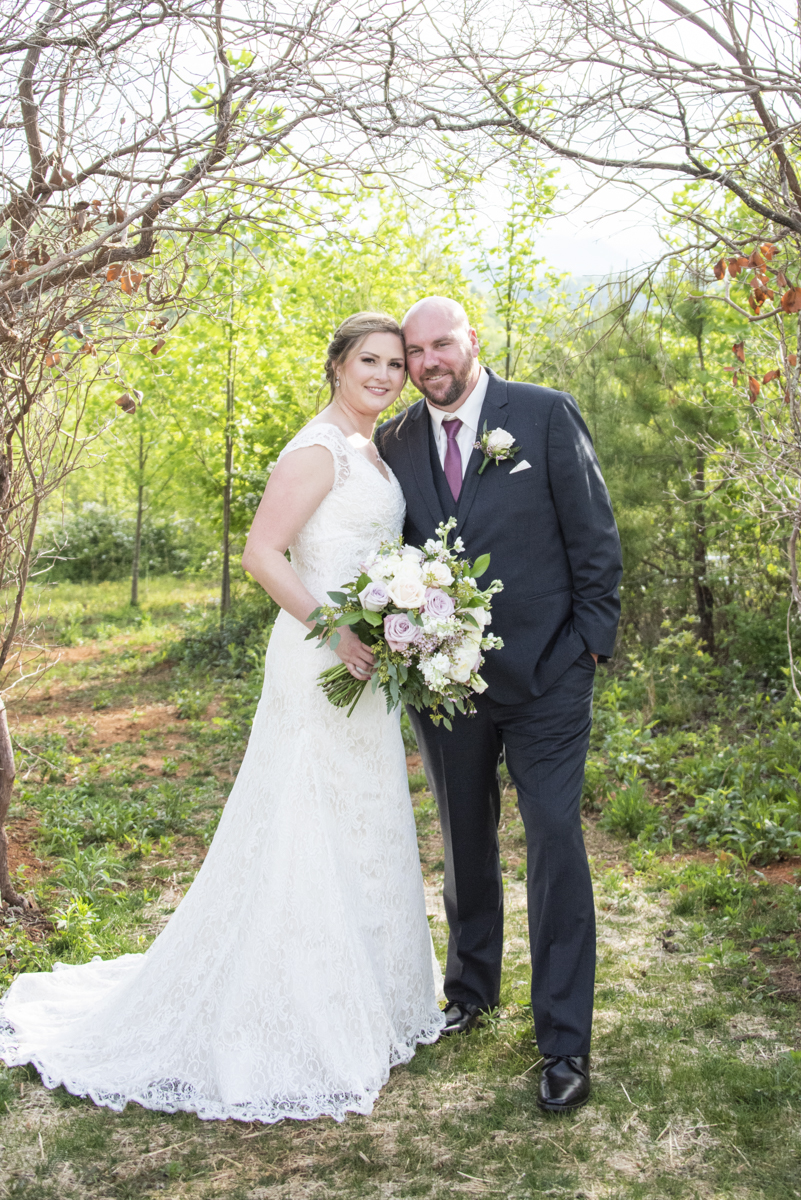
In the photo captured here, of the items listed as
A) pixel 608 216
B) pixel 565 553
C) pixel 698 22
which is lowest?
pixel 565 553

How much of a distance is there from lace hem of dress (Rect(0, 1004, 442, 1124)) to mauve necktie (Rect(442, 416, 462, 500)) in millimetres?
1902

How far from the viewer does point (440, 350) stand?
3398mm

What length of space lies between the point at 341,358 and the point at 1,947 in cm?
272

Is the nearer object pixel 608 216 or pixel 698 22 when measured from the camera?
pixel 698 22

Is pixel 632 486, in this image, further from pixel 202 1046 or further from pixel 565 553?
pixel 202 1046

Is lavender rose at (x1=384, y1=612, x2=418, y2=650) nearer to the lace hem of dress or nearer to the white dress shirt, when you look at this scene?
the white dress shirt

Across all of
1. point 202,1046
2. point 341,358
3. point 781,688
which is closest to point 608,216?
point 341,358

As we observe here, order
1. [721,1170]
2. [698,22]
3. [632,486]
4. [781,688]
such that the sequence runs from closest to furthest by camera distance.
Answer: [721,1170]
[698,22]
[781,688]
[632,486]

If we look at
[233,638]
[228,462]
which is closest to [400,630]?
[233,638]

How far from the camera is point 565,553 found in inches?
132

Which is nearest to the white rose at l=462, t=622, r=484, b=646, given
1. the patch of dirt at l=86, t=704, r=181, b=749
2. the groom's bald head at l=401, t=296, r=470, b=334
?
the groom's bald head at l=401, t=296, r=470, b=334

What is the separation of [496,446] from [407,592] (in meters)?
0.64

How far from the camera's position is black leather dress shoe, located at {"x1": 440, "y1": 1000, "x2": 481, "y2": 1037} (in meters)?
3.47

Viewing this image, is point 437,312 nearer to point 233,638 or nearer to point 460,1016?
point 460,1016
